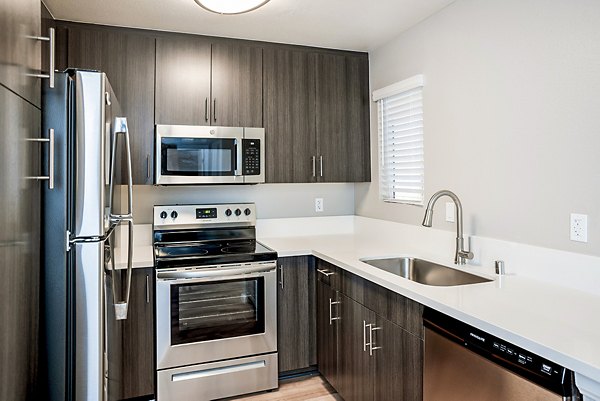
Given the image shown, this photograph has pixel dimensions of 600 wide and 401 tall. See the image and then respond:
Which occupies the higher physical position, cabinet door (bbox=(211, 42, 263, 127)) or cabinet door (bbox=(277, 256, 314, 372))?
cabinet door (bbox=(211, 42, 263, 127))

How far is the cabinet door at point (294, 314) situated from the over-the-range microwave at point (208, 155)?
0.64 metres

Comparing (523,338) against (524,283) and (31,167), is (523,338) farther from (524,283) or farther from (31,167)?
(31,167)

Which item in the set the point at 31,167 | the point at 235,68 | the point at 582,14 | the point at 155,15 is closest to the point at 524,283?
the point at 582,14

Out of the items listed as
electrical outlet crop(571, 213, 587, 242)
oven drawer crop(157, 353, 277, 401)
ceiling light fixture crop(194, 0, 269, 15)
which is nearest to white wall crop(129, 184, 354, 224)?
oven drawer crop(157, 353, 277, 401)

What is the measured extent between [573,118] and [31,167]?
6.55 feet

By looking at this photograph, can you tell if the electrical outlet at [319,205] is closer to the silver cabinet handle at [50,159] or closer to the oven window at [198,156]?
the oven window at [198,156]

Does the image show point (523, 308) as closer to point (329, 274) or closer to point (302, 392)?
point (329, 274)

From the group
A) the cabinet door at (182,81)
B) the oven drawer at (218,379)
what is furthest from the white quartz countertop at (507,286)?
the cabinet door at (182,81)

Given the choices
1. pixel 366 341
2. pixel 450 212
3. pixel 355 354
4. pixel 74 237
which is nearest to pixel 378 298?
pixel 366 341

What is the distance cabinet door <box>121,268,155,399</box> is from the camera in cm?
243

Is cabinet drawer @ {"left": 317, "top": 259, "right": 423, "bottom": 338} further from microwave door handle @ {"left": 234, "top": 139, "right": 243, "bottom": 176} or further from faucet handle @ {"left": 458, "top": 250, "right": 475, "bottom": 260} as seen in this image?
microwave door handle @ {"left": 234, "top": 139, "right": 243, "bottom": 176}

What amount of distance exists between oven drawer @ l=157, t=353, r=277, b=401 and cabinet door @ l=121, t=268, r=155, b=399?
100 mm

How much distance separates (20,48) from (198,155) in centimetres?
156

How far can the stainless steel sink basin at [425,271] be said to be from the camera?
2115 mm
